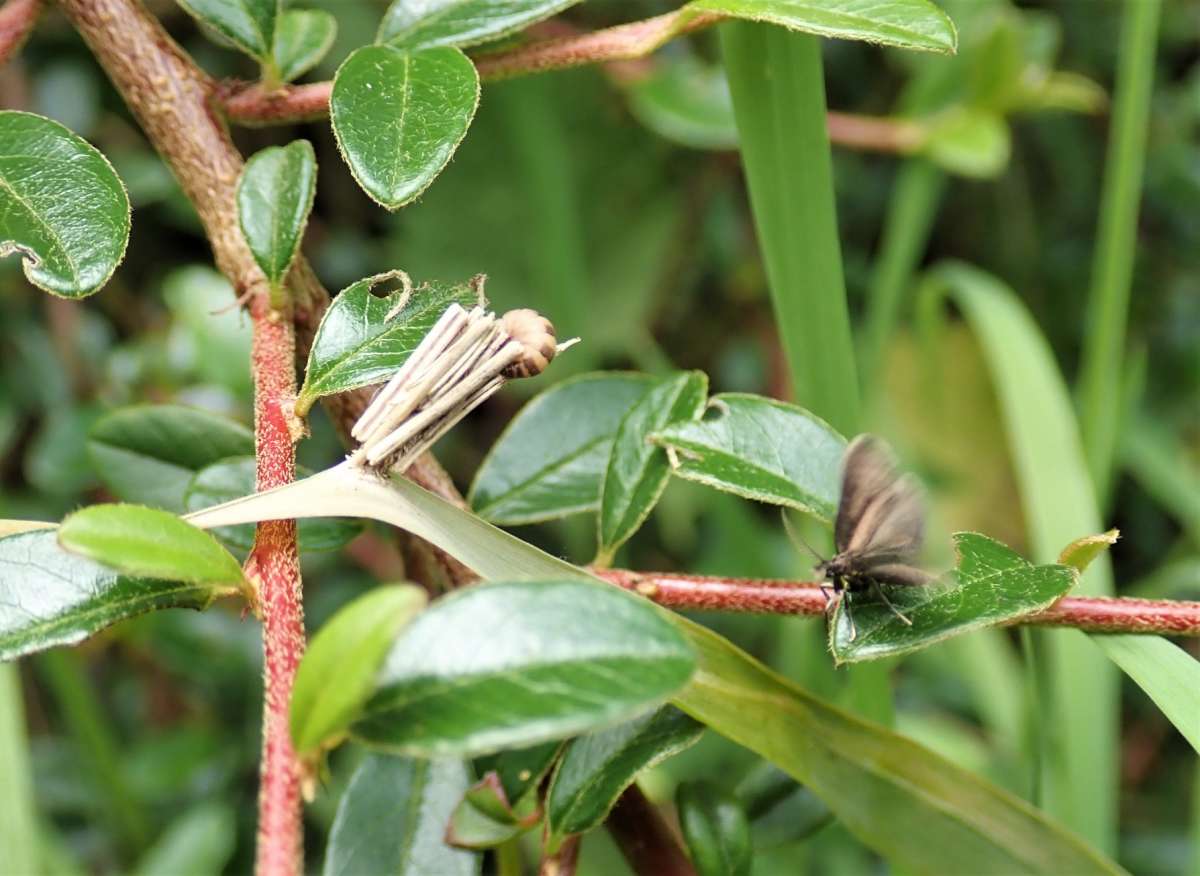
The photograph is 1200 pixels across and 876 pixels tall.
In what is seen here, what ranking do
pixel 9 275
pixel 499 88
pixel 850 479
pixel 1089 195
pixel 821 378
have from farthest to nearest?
1. pixel 1089 195
2. pixel 499 88
3. pixel 9 275
4. pixel 821 378
5. pixel 850 479

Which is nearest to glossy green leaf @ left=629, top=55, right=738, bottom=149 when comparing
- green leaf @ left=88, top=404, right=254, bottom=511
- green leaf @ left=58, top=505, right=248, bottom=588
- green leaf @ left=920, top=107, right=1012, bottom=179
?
green leaf @ left=920, top=107, right=1012, bottom=179

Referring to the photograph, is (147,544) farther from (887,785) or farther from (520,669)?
(887,785)

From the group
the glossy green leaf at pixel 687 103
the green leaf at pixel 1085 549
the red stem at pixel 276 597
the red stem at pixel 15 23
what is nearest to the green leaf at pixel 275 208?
the red stem at pixel 276 597

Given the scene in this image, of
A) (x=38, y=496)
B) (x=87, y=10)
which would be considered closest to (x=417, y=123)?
(x=87, y=10)

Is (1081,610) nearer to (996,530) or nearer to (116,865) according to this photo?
(116,865)

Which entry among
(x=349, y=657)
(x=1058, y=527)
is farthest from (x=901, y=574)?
(x=1058, y=527)

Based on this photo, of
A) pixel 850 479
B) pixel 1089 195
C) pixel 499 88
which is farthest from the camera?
pixel 1089 195
